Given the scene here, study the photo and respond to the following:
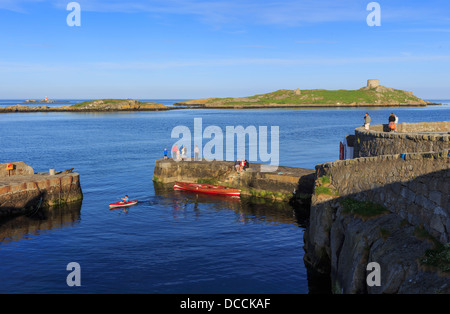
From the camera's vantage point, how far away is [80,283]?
20109 millimetres

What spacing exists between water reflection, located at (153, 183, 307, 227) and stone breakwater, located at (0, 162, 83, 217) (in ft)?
27.8

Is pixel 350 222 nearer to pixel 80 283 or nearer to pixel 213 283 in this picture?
pixel 213 283

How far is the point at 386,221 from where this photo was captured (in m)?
14.6

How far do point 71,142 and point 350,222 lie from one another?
77.3 metres

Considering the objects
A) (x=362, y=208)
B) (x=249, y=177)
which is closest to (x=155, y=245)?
(x=362, y=208)

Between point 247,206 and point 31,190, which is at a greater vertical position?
point 31,190

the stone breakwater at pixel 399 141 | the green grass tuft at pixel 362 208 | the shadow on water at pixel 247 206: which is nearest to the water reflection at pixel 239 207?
the shadow on water at pixel 247 206

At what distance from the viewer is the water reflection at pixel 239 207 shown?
32.5m

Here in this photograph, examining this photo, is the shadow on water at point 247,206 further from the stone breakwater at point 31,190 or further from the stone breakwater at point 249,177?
the stone breakwater at point 31,190

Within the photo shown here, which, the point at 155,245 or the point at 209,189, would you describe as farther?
the point at 209,189

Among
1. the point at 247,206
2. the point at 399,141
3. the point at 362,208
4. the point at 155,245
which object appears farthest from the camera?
the point at 247,206

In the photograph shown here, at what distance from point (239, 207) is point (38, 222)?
52.2 ft

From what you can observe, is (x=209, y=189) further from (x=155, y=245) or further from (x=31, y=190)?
(x=31, y=190)

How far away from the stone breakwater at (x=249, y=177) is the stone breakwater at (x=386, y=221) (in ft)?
54.2
